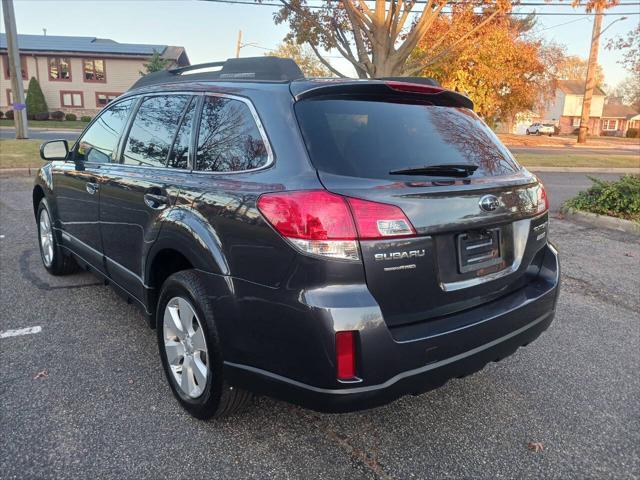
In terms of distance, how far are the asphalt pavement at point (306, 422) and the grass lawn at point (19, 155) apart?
955 centimetres

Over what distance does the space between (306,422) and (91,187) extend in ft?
7.73

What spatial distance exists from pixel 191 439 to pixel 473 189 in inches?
72.3

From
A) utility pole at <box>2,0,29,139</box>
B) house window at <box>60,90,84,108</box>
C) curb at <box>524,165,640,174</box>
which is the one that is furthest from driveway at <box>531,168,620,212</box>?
house window at <box>60,90,84,108</box>

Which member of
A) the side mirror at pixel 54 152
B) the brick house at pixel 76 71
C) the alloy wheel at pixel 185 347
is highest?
the brick house at pixel 76 71

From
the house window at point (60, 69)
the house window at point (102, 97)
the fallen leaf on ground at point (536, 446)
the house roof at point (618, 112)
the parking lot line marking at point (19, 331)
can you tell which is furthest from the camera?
the house roof at point (618, 112)

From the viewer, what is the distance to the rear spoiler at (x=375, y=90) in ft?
7.93

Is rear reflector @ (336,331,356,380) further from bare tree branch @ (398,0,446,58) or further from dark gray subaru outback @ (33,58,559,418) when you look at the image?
bare tree branch @ (398,0,446,58)

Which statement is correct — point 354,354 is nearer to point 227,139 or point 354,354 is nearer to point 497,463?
point 497,463

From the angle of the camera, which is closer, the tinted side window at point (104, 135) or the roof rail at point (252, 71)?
the roof rail at point (252, 71)

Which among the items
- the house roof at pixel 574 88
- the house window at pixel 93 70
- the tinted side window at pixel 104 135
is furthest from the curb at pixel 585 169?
the house roof at pixel 574 88

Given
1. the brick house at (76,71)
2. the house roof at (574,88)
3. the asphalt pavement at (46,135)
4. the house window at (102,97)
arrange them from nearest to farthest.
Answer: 1. the asphalt pavement at (46,135)
2. the brick house at (76,71)
3. the house window at (102,97)
4. the house roof at (574,88)

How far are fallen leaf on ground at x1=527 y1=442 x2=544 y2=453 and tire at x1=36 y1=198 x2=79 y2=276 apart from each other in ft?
13.4

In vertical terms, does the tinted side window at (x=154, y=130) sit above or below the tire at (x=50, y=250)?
above

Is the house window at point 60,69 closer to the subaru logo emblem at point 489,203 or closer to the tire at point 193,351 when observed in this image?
the tire at point 193,351
